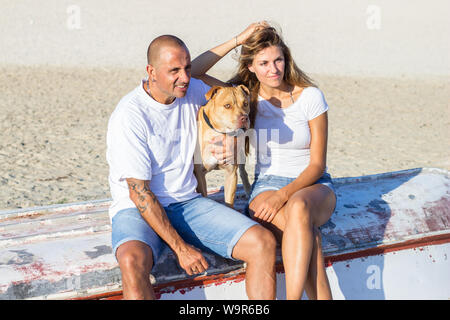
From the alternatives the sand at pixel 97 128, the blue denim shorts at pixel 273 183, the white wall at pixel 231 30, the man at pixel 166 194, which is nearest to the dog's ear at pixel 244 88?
the man at pixel 166 194

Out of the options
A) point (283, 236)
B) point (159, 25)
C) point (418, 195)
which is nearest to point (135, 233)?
point (283, 236)

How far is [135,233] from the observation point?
9.42 feet

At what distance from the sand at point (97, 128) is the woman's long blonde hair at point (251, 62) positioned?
10.4 ft

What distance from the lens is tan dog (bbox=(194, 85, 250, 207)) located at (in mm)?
3463

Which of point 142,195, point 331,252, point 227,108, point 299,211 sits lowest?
point 331,252

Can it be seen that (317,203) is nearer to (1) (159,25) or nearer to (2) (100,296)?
(2) (100,296)

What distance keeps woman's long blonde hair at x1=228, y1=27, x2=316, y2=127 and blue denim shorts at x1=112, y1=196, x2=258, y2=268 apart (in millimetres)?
777

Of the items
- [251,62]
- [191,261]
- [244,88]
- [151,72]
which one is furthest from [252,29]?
[191,261]

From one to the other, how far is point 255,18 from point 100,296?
2164cm

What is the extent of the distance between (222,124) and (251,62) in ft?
1.44

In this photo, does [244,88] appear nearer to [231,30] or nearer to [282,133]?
[282,133]

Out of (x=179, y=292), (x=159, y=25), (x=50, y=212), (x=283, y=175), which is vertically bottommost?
(x=179, y=292)

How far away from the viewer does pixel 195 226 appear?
122 inches

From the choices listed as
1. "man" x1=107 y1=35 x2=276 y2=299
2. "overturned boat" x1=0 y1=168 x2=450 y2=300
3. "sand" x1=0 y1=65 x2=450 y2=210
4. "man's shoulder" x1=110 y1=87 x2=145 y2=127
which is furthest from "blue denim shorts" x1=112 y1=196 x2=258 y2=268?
"sand" x1=0 y1=65 x2=450 y2=210
